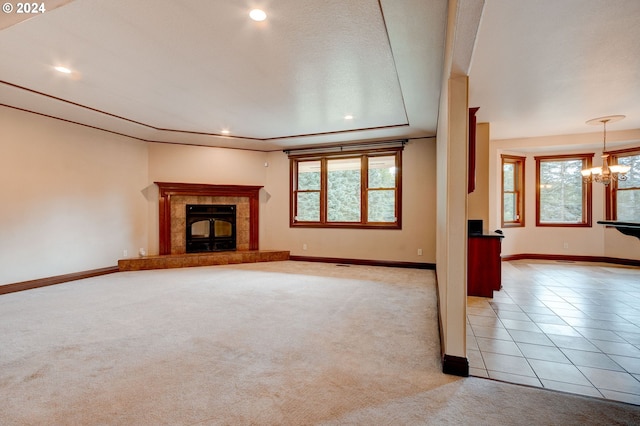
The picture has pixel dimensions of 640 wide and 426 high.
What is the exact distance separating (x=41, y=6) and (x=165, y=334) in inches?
98.4

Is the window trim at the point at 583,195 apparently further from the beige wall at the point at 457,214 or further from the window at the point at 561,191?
the beige wall at the point at 457,214

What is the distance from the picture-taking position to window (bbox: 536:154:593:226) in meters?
6.91

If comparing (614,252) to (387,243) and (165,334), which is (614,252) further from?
(165,334)

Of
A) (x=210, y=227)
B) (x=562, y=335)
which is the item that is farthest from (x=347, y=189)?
(x=562, y=335)

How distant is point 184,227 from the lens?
6.42 meters

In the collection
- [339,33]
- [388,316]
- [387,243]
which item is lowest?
[388,316]

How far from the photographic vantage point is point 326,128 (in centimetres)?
551

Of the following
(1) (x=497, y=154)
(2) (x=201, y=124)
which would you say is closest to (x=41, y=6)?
(2) (x=201, y=124)

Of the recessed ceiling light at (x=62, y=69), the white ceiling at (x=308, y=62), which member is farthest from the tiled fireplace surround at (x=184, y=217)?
the recessed ceiling light at (x=62, y=69)

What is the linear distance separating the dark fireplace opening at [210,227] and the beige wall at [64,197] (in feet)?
2.88

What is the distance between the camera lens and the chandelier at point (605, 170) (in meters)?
5.22

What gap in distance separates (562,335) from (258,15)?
3.80 meters

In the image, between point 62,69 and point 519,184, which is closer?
point 62,69

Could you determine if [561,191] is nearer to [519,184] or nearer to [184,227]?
[519,184]
